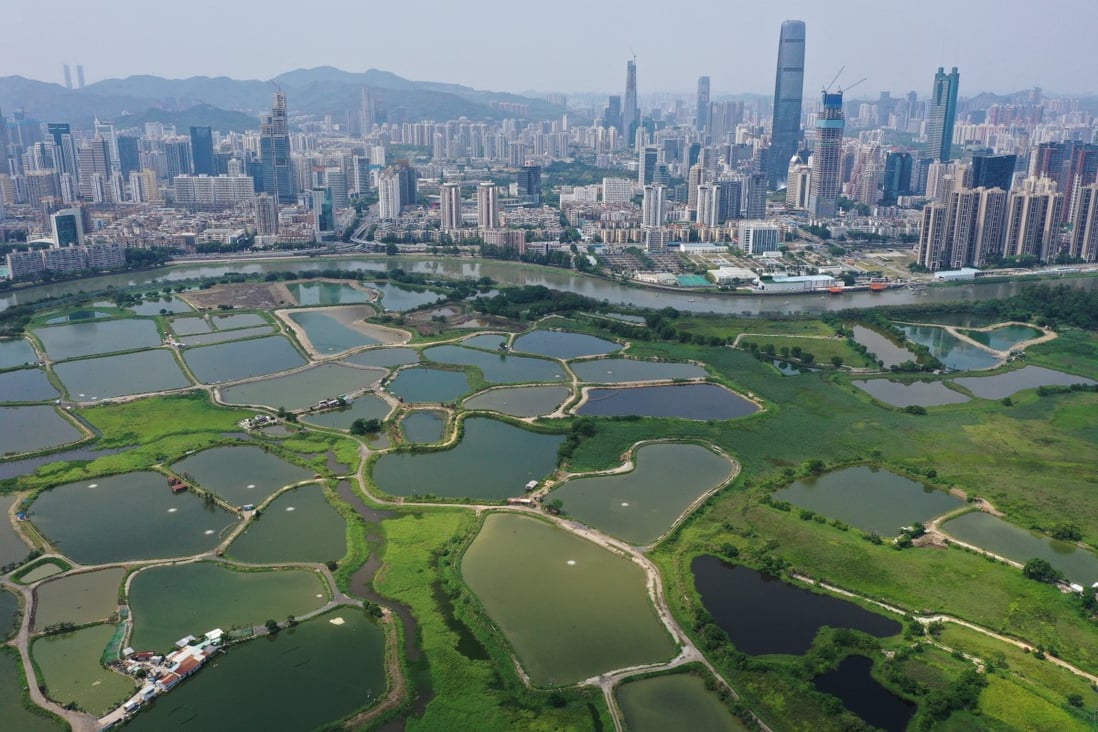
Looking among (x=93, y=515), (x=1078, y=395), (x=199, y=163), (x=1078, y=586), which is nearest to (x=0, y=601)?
(x=93, y=515)

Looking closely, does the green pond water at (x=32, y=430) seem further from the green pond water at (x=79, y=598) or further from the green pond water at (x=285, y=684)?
the green pond water at (x=285, y=684)

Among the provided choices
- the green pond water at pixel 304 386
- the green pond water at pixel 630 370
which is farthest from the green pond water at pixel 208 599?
the green pond water at pixel 630 370

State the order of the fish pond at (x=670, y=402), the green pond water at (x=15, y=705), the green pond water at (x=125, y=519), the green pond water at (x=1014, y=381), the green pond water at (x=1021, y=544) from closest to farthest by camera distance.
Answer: the green pond water at (x=15, y=705) → the green pond water at (x=1021, y=544) → the green pond water at (x=125, y=519) → the fish pond at (x=670, y=402) → the green pond water at (x=1014, y=381)

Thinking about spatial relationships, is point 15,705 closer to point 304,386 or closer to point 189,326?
point 304,386

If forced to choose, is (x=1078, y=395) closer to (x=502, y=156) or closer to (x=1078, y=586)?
(x=1078, y=586)

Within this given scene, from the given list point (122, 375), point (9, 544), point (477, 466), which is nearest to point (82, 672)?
point (9, 544)

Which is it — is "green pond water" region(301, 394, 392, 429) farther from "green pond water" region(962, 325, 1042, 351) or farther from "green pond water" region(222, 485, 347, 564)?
"green pond water" region(962, 325, 1042, 351)

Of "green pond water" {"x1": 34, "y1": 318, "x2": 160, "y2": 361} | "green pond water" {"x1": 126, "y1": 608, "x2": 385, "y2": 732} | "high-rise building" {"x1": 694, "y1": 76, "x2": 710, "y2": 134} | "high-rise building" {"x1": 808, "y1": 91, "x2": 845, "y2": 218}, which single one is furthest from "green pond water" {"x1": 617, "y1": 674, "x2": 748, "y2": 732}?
"high-rise building" {"x1": 694, "y1": 76, "x2": 710, "y2": 134}

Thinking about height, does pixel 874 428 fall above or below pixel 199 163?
below
